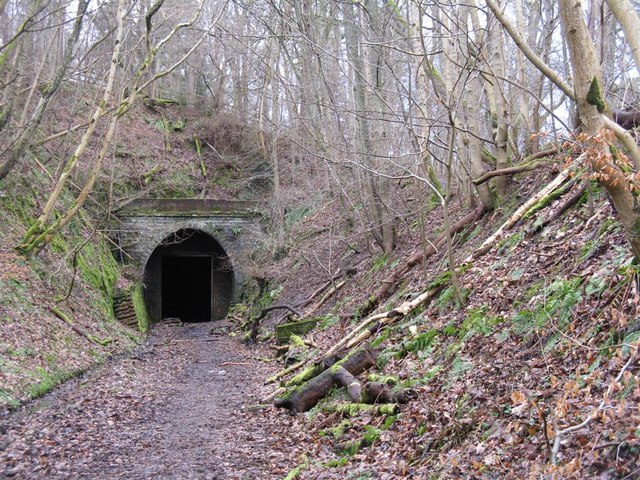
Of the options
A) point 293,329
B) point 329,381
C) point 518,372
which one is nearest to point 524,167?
point 329,381

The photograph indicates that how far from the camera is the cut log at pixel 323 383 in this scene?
7.66 meters

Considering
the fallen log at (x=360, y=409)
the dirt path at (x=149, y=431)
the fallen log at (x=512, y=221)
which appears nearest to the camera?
the dirt path at (x=149, y=431)

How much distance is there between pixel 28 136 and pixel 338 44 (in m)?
11.3

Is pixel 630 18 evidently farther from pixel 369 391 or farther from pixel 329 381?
pixel 329 381

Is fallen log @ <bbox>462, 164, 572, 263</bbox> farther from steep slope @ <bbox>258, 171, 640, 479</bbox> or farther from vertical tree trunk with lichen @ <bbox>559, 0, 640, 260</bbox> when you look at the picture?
vertical tree trunk with lichen @ <bbox>559, 0, 640, 260</bbox>

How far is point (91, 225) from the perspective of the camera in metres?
18.5

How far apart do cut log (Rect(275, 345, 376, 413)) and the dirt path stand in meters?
0.30

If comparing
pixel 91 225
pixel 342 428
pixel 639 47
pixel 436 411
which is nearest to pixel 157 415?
pixel 342 428

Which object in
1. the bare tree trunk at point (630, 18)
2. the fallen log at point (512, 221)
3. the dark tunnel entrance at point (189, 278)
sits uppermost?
the bare tree trunk at point (630, 18)

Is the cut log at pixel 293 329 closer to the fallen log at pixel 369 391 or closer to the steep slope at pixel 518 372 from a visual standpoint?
the steep slope at pixel 518 372

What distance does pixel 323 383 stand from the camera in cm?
770

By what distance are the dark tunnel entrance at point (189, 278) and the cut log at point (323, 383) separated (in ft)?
43.1

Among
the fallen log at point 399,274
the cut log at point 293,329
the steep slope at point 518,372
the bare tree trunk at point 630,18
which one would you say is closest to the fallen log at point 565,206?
the steep slope at point 518,372

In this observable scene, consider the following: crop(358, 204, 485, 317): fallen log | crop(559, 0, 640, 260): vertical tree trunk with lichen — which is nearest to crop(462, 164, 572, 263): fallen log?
crop(358, 204, 485, 317): fallen log
